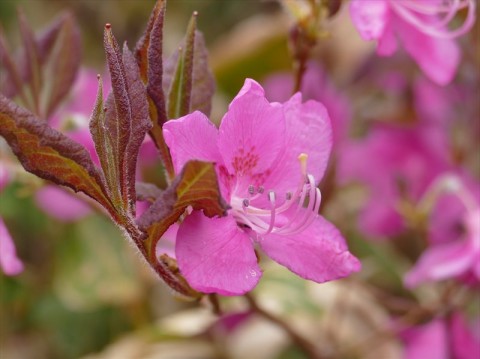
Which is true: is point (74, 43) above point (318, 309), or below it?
above

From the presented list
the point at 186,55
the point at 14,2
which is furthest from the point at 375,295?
the point at 14,2

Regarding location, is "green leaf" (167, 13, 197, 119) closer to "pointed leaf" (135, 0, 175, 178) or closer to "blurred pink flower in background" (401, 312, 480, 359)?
"pointed leaf" (135, 0, 175, 178)

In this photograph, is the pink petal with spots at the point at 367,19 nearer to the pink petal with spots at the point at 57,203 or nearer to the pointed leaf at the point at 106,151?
the pointed leaf at the point at 106,151

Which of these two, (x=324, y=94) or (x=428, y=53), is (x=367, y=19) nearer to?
(x=428, y=53)

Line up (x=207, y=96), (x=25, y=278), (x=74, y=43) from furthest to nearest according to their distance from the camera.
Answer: (x=25, y=278) < (x=74, y=43) < (x=207, y=96)

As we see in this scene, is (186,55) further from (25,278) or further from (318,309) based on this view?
(25,278)

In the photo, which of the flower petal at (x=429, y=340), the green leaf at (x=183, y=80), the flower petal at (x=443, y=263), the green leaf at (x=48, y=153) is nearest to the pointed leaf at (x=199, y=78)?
the green leaf at (x=183, y=80)
